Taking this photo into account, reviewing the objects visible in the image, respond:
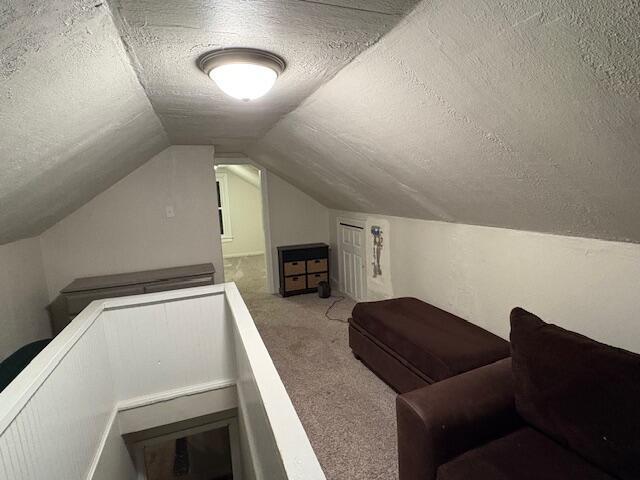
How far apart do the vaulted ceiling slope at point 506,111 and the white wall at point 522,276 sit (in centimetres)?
11

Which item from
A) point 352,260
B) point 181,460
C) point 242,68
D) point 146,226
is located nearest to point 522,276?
point 242,68

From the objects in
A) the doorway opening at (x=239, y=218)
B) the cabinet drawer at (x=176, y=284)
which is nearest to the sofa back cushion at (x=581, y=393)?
the cabinet drawer at (x=176, y=284)

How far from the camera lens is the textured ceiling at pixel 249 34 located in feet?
3.22

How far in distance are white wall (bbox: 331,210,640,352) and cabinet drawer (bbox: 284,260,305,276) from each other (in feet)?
5.18

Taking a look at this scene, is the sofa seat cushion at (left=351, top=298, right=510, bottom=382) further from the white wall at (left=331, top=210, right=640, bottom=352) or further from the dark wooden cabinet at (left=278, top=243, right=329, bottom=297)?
the dark wooden cabinet at (left=278, top=243, right=329, bottom=297)

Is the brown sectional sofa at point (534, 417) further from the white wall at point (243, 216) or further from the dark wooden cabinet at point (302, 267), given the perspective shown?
the white wall at point (243, 216)

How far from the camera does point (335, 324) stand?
11.6 feet

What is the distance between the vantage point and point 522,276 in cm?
205

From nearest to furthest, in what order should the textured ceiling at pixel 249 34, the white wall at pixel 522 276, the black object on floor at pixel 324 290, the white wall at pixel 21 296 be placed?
1. the textured ceiling at pixel 249 34
2. the white wall at pixel 522 276
3. the white wall at pixel 21 296
4. the black object on floor at pixel 324 290

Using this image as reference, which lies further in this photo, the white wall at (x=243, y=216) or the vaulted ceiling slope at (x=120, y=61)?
the white wall at (x=243, y=216)

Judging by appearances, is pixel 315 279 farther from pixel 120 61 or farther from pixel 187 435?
pixel 120 61

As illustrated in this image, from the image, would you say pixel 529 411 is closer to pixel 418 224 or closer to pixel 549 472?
pixel 549 472

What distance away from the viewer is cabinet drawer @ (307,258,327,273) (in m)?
4.52

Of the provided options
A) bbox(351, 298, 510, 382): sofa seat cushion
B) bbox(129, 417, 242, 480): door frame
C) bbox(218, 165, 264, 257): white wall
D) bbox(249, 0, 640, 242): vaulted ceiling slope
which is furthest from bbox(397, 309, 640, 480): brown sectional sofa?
bbox(218, 165, 264, 257): white wall
